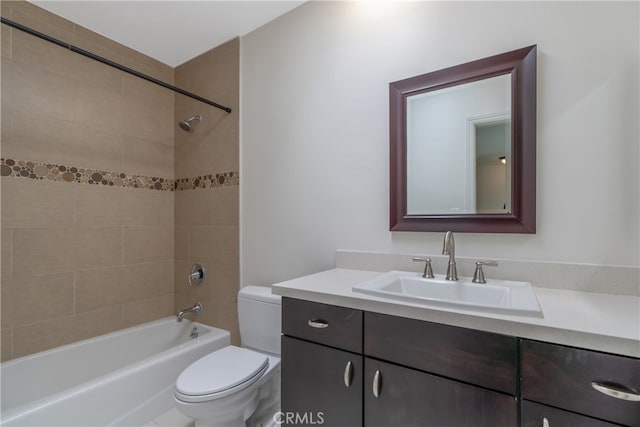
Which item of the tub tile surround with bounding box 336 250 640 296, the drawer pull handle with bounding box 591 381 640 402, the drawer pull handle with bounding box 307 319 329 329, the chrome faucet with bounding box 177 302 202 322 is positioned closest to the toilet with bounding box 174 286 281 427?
the drawer pull handle with bounding box 307 319 329 329

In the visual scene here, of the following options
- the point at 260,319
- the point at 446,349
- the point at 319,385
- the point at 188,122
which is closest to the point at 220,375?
the point at 260,319

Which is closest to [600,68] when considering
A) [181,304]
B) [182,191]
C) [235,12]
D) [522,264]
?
[522,264]

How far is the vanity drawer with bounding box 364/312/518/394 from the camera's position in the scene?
79 centimetres

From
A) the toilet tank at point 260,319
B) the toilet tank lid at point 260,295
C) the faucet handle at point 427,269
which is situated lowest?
the toilet tank at point 260,319

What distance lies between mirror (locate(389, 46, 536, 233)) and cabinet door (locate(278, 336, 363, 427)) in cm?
68

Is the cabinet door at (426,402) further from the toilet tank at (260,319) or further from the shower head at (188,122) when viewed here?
the shower head at (188,122)

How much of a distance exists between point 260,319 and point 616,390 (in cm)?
148

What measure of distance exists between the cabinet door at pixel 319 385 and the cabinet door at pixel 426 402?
5 cm

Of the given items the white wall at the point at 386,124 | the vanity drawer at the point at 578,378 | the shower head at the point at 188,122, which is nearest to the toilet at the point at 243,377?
the white wall at the point at 386,124

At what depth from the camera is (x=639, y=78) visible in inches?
39.6

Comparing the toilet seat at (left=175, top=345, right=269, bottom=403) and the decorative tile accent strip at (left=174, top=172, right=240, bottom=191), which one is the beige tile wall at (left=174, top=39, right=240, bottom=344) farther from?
the toilet seat at (left=175, top=345, right=269, bottom=403)

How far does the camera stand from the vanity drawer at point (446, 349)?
788mm

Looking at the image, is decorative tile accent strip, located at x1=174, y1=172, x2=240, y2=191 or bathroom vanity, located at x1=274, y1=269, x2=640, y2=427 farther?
decorative tile accent strip, located at x1=174, y1=172, x2=240, y2=191

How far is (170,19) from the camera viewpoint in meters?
1.89
